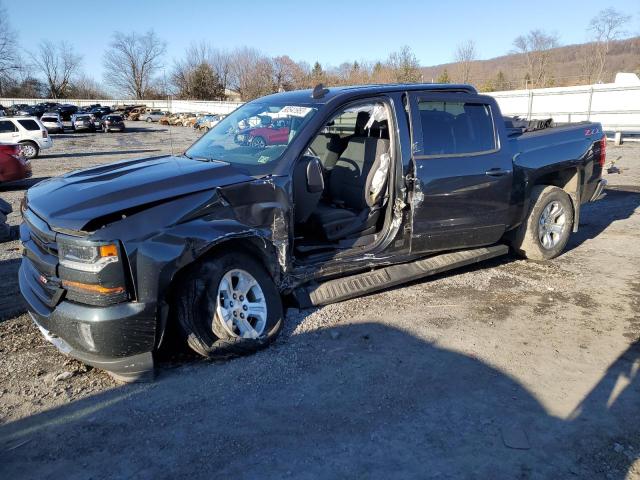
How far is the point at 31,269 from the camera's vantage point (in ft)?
12.5

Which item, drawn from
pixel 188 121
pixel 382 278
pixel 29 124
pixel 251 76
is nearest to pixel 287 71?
pixel 251 76

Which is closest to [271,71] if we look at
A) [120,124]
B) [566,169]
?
[120,124]

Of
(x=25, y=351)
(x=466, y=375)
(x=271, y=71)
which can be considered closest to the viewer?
(x=466, y=375)

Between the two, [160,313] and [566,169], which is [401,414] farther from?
[566,169]

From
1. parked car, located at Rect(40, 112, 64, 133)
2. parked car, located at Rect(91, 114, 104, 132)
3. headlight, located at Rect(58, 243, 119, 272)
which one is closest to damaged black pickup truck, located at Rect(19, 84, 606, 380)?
headlight, located at Rect(58, 243, 119, 272)

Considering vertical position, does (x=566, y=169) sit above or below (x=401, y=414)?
above

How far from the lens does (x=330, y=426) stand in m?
3.04

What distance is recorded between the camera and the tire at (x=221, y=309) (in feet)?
11.7

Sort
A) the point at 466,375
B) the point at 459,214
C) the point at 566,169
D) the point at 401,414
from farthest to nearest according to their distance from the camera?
the point at 566,169
the point at 459,214
the point at 466,375
the point at 401,414

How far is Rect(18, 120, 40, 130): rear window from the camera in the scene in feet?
69.2

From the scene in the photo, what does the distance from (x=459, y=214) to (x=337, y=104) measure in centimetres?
154

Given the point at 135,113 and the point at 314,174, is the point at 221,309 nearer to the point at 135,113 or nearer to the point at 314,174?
the point at 314,174

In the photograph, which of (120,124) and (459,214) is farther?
(120,124)

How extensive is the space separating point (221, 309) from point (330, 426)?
3.71 ft
